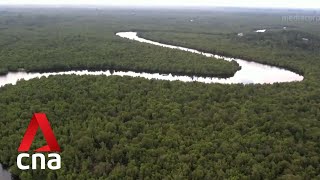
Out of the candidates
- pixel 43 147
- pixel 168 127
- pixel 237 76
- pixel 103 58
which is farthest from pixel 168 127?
pixel 103 58

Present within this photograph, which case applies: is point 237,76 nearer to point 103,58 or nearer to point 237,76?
point 237,76

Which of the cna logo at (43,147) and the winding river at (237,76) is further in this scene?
the winding river at (237,76)

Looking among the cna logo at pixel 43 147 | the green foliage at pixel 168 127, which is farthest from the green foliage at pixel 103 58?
the cna logo at pixel 43 147

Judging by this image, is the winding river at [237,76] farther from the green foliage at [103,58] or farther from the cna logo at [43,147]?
the cna logo at [43,147]

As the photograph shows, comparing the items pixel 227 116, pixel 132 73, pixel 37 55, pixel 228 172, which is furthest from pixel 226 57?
pixel 228 172

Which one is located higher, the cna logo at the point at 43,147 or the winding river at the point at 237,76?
the winding river at the point at 237,76

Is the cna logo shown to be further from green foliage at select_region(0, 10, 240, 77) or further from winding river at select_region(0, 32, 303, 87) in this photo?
green foliage at select_region(0, 10, 240, 77)

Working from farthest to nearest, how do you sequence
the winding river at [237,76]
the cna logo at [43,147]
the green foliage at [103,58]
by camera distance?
the green foliage at [103,58] → the winding river at [237,76] → the cna logo at [43,147]

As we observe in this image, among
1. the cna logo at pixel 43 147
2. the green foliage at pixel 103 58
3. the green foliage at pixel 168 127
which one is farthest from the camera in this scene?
the green foliage at pixel 103 58

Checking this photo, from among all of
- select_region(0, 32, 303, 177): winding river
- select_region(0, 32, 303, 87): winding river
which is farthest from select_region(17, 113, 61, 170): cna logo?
select_region(0, 32, 303, 87): winding river
